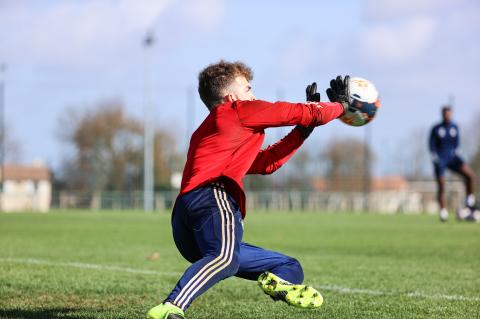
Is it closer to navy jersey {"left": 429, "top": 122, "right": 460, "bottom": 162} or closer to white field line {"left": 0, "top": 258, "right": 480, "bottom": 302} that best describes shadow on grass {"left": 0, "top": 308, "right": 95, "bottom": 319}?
white field line {"left": 0, "top": 258, "right": 480, "bottom": 302}

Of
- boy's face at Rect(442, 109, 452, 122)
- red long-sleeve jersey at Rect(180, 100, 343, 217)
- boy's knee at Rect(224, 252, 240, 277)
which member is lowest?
boy's knee at Rect(224, 252, 240, 277)

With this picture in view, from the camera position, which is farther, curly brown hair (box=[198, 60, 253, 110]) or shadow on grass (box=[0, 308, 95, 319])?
shadow on grass (box=[0, 308, 95, 319])

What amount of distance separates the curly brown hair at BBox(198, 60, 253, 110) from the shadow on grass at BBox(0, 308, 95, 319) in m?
1.97

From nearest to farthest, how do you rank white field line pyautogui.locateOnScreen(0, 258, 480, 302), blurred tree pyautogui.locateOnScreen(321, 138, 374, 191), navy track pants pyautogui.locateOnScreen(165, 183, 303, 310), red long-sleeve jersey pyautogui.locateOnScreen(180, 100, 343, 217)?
navy track pants pyautogui.locateOnScreen(165, 183, 303, 310) → red long-sleeve jersey pyautogui.locateOnScreen(180, 100, 343, 217) → white field line pyautogui.locateOnScreen(0, 258, 480, 302) → blurred tree pyautogui.locateOnScreen(321, 138, 374, 191)

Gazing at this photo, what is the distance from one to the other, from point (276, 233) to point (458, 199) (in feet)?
100

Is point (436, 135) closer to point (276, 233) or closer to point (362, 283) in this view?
point (276, 233)

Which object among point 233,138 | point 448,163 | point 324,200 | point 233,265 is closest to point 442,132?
point 448,163

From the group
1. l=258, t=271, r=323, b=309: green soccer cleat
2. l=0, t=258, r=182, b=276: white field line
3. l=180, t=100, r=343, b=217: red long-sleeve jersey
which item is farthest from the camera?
l=0, t=258, r=182, b=276: white field line

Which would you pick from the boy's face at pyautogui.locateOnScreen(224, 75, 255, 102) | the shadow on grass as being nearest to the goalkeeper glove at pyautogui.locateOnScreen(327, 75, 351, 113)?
the boy's face at pyautogui.locateOnScreen(224, 75, 255, 102)

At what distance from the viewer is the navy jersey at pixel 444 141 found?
18922mm

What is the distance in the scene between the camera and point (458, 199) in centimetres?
4575

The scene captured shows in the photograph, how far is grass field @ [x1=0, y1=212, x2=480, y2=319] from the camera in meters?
6.07

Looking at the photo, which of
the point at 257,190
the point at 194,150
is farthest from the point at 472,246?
the point at 257,190

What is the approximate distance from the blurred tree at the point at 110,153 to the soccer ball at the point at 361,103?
178ft
